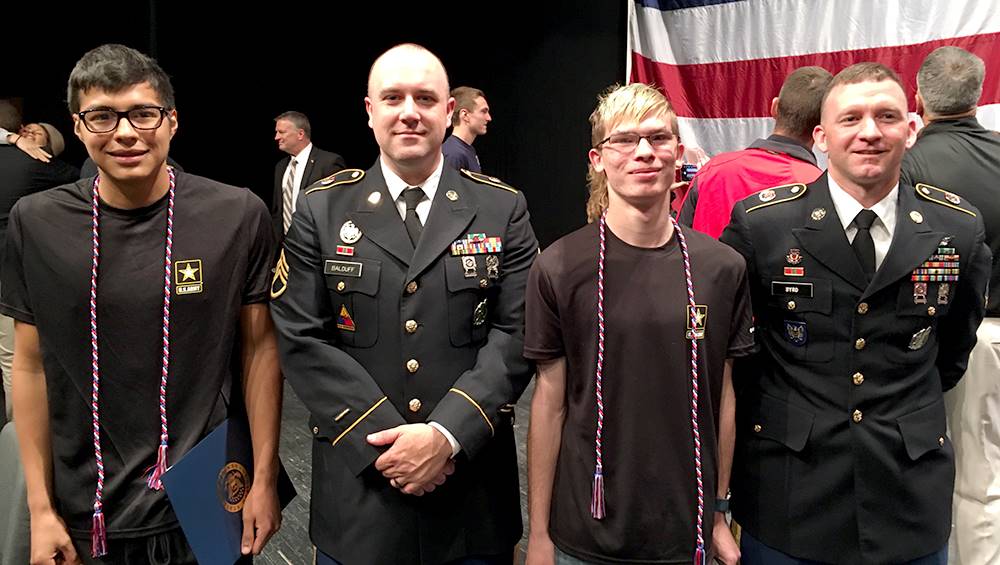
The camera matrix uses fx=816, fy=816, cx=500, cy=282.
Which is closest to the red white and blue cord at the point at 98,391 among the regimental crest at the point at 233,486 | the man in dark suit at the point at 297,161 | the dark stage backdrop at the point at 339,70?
the regimental crest at the point at 233,486

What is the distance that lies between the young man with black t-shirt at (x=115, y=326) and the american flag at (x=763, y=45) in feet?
11.9

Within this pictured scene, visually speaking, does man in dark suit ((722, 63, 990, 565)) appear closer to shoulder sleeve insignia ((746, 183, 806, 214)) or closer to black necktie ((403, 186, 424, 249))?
shoulder sleeve insignia ((746, 183, 806, 214))

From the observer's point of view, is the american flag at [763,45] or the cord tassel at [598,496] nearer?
the cord tassel at [598,496]

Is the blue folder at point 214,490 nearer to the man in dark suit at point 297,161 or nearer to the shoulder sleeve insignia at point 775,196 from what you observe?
the shoulder sleeve insignia at point 775,196

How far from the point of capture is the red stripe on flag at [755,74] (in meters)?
3.82

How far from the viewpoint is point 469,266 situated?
1.67 m

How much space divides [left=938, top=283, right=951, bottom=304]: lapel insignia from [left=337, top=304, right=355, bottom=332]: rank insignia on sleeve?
121cm

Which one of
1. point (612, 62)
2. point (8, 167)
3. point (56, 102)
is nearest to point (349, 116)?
point (56, 102)

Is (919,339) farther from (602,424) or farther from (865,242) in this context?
(602,424)

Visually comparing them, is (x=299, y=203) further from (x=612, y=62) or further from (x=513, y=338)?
(x=612, y=62)

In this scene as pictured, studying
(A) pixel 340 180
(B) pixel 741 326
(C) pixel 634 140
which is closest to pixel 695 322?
(B) pixel 741 326

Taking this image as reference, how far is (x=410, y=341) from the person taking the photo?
164cm

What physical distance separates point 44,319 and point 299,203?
21.0 inches

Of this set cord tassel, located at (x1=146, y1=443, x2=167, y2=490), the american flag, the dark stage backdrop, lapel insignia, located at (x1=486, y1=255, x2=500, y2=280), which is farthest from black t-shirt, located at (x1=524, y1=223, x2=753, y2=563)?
the dark stage backdrop
